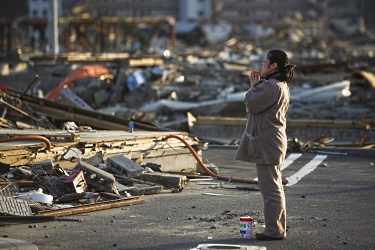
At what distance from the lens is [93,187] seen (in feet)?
40.2

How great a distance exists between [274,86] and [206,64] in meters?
38.3

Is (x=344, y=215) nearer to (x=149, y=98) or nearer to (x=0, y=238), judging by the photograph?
(x=0, y=238)

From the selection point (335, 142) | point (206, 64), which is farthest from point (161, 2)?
point (335, 142)

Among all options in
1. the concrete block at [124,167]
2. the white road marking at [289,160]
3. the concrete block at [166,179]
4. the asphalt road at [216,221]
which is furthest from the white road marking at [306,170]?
the concrete block at [124,167]

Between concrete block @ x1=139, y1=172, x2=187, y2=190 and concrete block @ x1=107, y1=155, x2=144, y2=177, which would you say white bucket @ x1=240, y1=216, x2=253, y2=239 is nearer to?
concrete block @ x1=139, y1=172, x2=187, y2=190

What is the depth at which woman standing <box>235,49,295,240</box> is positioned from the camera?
978 cm

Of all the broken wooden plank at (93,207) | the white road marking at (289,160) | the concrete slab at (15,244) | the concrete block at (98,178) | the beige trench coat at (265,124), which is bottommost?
the white road marking at (289,160)

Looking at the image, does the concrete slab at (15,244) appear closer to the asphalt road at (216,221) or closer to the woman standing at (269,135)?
the asphalt road at (216,221)

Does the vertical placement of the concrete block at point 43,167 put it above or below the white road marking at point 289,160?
above

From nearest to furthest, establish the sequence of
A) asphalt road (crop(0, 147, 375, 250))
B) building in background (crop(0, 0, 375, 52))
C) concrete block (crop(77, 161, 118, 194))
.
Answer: asphalt road (crop(0, 147, 375, 250))
concrete block (crop(77, 161, 118, 194))
building in background (crop(0, 0, 375, 52))

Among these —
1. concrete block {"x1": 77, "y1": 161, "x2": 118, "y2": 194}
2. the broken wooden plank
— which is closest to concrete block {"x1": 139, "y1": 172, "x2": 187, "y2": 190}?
concrete block {"x1": 77, "y1": 161, "x2": 118, "y2": 194}

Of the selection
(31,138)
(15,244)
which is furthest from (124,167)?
(15,244)

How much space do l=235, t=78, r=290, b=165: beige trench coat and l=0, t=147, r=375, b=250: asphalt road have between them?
0.83 meters

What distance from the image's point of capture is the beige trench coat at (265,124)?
32.2 ft
